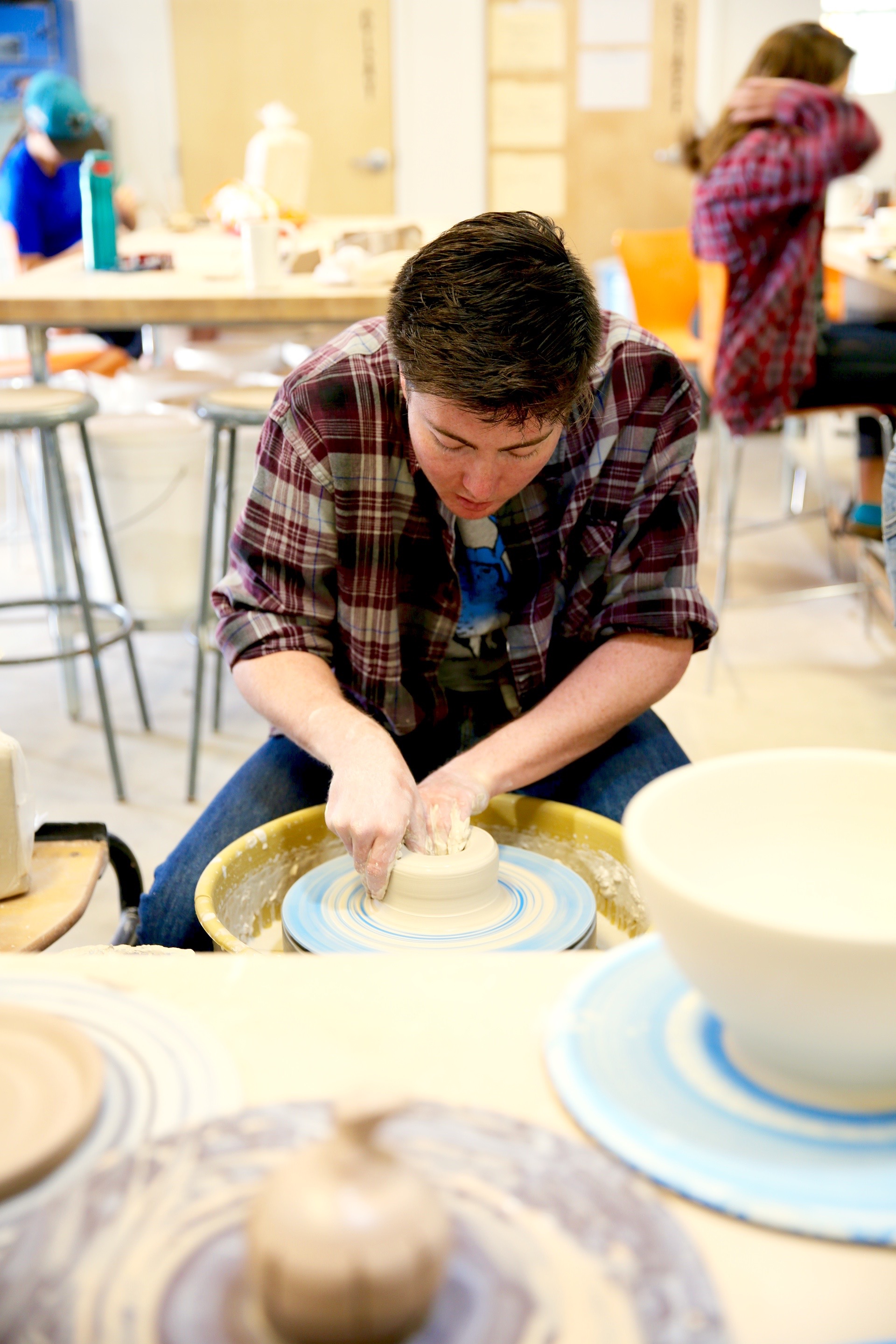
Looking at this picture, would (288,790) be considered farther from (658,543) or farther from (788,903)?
(788,903)

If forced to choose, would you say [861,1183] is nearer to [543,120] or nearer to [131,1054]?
[131,1054]

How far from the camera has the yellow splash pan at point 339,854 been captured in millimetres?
1159

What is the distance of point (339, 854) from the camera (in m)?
1.27

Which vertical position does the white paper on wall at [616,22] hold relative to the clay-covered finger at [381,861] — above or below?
above

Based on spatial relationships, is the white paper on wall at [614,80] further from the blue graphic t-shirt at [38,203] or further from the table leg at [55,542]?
the table leg at [55,542]

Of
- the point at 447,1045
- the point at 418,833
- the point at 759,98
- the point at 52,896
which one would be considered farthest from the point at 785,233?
the point at 447,1045

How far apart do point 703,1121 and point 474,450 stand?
0.72 metres

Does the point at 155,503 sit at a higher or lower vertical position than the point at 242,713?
higher

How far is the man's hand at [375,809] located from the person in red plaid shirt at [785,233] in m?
2.01

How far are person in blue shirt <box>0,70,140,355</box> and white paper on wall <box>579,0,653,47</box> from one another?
2507mm

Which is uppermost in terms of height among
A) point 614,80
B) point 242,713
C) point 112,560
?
point 614,80

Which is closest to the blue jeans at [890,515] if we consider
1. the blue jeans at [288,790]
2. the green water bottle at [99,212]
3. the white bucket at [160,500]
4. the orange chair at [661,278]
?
the blue jeans at [288,790]

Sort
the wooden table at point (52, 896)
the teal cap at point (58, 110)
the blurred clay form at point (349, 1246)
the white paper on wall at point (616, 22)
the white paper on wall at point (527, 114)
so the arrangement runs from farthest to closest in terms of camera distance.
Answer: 1. the white paper on wall at point (527, 114)
2. the white paper on wall at point (616, 22)
3. the teal cap at point (58, 110)
4. the wooden table at point (52, 896)
5. the blurred clay form at point (349, 1246)

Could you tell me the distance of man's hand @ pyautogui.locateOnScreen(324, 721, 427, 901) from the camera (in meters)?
1.01
